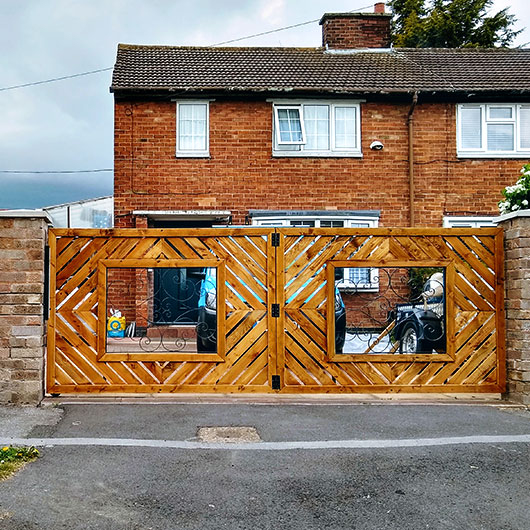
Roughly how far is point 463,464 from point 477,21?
28286 mm

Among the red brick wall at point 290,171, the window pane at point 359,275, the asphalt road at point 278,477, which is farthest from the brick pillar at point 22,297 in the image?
the red brick wall at point 290,171

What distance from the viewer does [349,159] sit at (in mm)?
16047

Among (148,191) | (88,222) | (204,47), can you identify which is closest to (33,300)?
(148,191)

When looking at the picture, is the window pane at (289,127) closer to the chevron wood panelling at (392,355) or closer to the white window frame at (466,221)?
the white window frame at (466,221)

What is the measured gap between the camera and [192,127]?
16.0 meters

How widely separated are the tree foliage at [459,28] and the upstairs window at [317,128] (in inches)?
561

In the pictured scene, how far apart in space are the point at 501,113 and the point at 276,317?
1175 centimetres

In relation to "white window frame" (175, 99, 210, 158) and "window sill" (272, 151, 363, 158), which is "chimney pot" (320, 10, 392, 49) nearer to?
"window sill" (272, 151, 363, 158)

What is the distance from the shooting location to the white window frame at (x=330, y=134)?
1596 centimetres

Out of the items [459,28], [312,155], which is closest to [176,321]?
[312,155]

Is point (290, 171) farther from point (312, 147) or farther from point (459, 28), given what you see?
point (459, 28)

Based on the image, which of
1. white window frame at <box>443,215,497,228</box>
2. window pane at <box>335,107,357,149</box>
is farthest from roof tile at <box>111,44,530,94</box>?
white window frame at <box>443,215,497,228</box>

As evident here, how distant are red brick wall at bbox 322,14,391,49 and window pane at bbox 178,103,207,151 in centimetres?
485

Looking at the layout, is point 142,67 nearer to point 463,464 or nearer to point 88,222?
point 88,222
